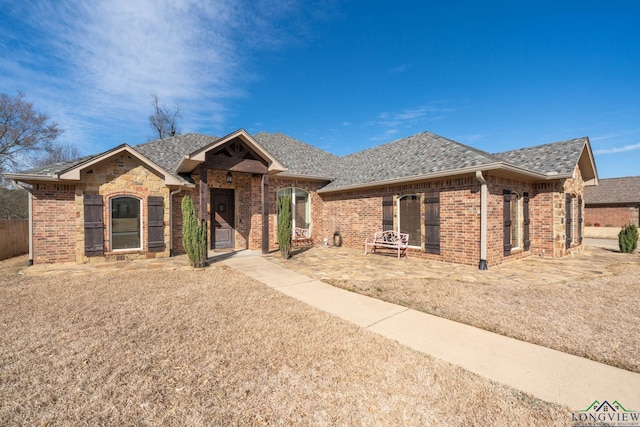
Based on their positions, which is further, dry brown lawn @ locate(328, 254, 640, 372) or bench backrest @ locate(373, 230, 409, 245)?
bench backrest @ locate(373, 230, 409, 245)

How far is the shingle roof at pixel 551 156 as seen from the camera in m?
9.75

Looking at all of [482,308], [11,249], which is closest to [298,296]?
[482,308]

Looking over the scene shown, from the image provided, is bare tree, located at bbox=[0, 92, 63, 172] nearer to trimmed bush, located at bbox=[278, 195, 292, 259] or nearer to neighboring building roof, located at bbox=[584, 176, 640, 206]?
trimmed bush, located at bbox=[278, 195, 292, 259]

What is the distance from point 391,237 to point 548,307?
5.80m

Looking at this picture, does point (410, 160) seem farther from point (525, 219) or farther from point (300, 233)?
point (300, 233)

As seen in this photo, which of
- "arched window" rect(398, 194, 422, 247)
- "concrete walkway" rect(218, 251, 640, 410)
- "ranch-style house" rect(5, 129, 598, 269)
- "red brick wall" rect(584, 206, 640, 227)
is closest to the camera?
"concrete walkway" rect(218, 251, 640, 410)

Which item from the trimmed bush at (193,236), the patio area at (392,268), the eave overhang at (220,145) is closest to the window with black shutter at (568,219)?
the patio area at (392,268)

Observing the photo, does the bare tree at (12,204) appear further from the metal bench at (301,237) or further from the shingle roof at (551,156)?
the shingle roof at (551,156)

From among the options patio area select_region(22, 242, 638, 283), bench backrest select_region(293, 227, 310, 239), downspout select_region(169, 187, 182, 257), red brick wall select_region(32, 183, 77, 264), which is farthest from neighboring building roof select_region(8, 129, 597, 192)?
patio area select_region(22, 242, 638, 283)

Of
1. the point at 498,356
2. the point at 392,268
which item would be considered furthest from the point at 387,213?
the point at 498,356

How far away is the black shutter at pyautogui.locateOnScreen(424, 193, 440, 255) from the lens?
29.7 feet

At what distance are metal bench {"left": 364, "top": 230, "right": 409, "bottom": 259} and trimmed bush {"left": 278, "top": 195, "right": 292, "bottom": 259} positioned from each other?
3.18 metres

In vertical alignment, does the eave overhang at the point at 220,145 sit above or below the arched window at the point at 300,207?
above

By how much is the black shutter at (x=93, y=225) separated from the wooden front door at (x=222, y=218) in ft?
12.2
